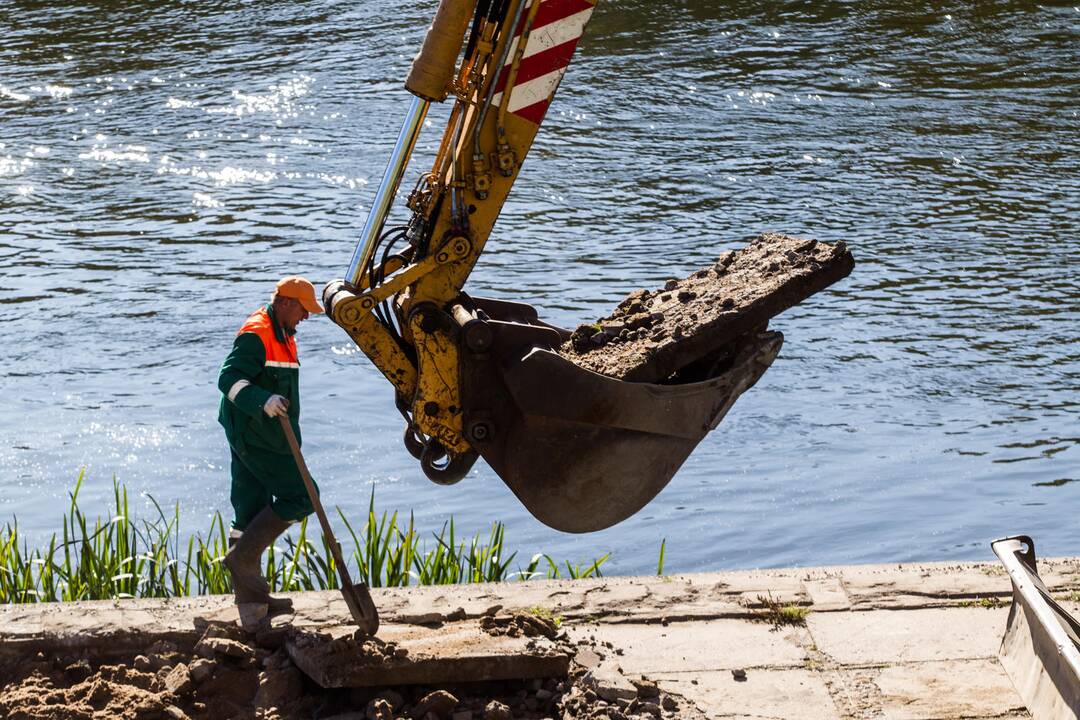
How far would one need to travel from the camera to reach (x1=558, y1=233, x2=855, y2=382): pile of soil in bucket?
4.86m

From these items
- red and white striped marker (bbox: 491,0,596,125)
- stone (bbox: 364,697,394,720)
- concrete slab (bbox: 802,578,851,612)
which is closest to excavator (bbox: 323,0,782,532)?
red and white striped marker (bbox: 491,0,596,125)

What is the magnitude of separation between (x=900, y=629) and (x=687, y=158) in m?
9.22

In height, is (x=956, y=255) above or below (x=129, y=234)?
below

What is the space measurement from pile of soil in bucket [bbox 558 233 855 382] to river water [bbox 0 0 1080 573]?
2.72 metres

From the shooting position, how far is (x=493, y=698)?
502 centimetres

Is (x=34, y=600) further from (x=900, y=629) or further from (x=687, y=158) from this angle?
(x=687, y=158)

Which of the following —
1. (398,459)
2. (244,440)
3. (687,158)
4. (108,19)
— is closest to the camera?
(244,440)

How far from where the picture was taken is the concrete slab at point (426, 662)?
4.93 m

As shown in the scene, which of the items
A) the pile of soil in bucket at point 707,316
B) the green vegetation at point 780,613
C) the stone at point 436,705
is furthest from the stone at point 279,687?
the green vegetation at point 780,613

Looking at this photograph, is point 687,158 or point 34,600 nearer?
point 34,600

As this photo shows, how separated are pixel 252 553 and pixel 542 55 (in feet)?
7.19

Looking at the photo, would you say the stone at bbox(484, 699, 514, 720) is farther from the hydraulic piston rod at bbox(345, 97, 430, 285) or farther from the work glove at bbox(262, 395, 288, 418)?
the hydraulic piston rod at bbox(345, 97, 430, 285)

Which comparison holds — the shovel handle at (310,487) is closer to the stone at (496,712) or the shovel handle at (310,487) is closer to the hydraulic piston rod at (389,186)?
the hydraulic piston rod at (389,186)

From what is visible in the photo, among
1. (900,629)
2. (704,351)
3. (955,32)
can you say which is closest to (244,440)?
(704,351)
